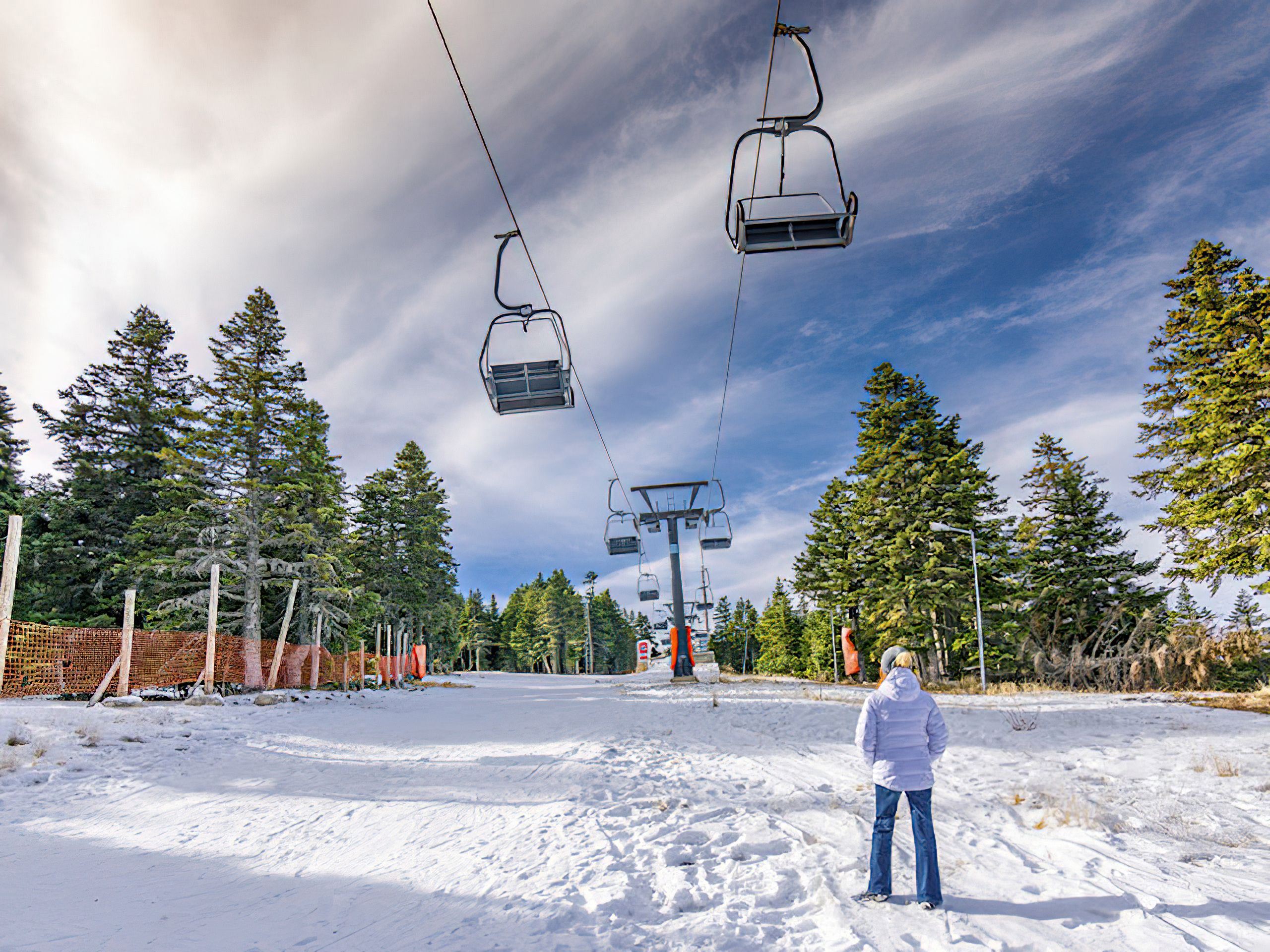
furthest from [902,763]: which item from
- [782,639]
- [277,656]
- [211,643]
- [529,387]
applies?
[782,639]

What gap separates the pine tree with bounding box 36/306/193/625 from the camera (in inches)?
1028

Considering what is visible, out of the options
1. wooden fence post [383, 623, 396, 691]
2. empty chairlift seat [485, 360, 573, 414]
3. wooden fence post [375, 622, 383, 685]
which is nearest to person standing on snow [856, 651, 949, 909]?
empty chairlift seat [485, 360, 573, 414]

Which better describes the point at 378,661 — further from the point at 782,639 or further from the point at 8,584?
the point at 782,639

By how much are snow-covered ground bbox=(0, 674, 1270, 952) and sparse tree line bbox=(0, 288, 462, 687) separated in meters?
12.5

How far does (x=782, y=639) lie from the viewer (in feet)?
231

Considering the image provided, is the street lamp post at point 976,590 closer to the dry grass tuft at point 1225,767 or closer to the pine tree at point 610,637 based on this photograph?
the dry grass tuft at point 1225,767

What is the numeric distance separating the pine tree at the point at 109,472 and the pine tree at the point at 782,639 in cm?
5743

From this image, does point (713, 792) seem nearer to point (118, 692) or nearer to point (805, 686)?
point (118, 692)

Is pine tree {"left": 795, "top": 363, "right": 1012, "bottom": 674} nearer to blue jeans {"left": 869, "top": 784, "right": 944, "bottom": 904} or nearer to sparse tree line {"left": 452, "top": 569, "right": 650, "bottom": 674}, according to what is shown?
blue jeans {"left": 869, "top": 784, "right": 944, "bottom": 904}

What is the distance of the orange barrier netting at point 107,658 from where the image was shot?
13.5 metres

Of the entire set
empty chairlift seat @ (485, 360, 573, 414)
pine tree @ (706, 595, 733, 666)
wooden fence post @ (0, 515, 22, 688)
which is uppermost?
empty chairlift seat @ (485, 360, 573, 414)


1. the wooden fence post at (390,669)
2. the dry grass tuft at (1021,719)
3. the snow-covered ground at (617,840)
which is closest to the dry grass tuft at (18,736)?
the snow-covered ground at (617,840)

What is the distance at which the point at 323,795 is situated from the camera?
8.26 meters

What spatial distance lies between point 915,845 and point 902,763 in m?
0.56
